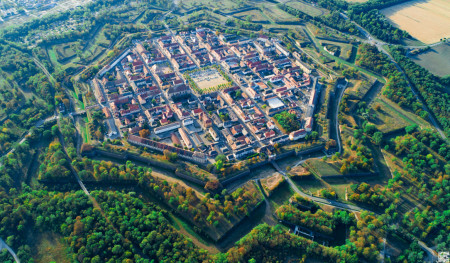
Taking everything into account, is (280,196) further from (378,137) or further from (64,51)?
Answer: (64,51)

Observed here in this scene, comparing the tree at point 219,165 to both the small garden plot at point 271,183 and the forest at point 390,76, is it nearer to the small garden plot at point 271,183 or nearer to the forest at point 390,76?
the small garden plot at point 271,183

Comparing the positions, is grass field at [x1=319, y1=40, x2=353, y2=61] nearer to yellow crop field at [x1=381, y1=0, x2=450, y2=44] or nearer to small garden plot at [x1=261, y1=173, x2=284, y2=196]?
yellow crop field at [x1=381, y1=0, x2=450, y2=44]

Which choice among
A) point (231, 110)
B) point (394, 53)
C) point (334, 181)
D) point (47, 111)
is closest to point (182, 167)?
point (231, 110)

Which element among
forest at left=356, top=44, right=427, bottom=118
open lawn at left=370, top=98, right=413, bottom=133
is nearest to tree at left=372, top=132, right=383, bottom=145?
open lawn at left=370, top=98, right=413, bottom=133

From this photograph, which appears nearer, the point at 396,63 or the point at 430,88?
the point at 430,88

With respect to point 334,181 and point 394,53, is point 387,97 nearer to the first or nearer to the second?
point 394,53

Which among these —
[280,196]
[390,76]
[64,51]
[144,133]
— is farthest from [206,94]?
[390,76]

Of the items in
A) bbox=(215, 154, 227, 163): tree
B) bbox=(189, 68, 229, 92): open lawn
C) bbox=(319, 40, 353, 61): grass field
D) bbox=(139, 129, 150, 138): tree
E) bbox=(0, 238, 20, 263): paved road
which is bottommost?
bbox=(0, 238, 20, 263): paved road

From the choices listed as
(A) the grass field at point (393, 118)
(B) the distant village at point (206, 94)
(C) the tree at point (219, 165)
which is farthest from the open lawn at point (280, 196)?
(A) the grass field at point (393, 118)
